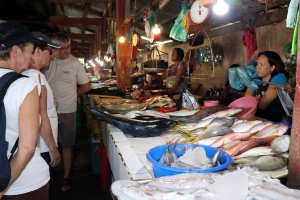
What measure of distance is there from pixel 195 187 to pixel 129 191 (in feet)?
1.16

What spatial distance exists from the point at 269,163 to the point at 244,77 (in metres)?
2.15

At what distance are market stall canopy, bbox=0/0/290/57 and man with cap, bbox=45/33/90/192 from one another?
7.75 feet

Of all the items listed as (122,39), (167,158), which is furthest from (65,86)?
(122,39)

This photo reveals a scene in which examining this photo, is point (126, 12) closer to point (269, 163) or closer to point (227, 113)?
point (227, 113)

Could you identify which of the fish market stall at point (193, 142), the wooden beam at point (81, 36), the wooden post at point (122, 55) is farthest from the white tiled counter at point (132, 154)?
the wooden beam at point (81, 36)

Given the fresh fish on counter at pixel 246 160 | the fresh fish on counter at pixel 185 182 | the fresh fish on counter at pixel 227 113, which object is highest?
the fresh fish on counter at pixel 227 113

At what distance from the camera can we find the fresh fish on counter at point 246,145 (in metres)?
2.10

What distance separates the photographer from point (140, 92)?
5.55 m

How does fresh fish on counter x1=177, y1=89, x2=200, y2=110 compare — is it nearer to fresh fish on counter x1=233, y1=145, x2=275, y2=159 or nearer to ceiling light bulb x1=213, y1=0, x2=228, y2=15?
ceiling light bulb x1=213, y1=0, x2=228, y2=15

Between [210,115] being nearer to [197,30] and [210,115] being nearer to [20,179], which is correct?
[197,30]

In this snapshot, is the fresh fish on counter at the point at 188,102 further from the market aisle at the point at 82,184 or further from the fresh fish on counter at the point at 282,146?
the market aisle at the point at 82,184

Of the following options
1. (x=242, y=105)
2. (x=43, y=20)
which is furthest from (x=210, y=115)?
(x=43, y=20)

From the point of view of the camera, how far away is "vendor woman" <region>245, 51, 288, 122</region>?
13.2 feet

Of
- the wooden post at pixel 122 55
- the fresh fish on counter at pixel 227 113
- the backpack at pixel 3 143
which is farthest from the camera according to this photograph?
the wooden post at pixel 122 55
